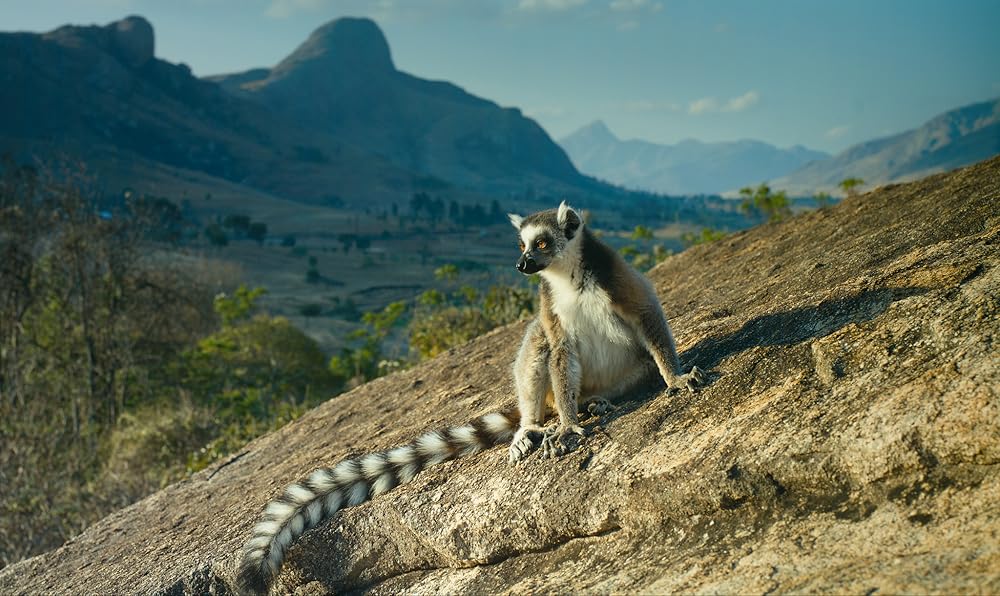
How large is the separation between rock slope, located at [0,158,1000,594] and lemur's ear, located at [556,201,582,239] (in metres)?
1.15

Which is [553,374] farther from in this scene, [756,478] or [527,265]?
[756,478]

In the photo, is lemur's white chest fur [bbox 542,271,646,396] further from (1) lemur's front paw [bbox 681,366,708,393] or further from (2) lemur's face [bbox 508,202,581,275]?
(1) lemur's front paw [bbox 681,366,708,393]

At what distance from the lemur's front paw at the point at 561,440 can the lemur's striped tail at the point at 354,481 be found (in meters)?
0.56

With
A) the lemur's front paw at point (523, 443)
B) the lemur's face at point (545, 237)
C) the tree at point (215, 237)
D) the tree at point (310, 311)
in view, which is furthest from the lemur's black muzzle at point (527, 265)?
the tree at point (215, 237)

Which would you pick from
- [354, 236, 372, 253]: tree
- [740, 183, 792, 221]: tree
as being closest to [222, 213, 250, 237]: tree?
[354, 236, 372, 253]: tree

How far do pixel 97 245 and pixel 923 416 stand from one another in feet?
51.4

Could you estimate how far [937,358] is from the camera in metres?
3.39

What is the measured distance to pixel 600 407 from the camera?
14.8 feet

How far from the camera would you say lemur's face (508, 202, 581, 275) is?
4664mm

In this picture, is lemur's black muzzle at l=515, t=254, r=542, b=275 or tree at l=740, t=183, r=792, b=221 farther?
Result: tree at l=740, t=183, r=792, b=221

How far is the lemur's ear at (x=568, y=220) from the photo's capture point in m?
4.83

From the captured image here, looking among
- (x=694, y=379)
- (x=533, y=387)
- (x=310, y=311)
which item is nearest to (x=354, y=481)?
(x=533, y=387)

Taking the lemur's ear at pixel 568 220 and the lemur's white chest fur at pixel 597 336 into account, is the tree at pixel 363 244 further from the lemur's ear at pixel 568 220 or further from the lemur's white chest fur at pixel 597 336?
the lemur's white chest fur at pixel 597 336

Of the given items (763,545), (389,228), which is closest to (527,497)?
(763,545)
